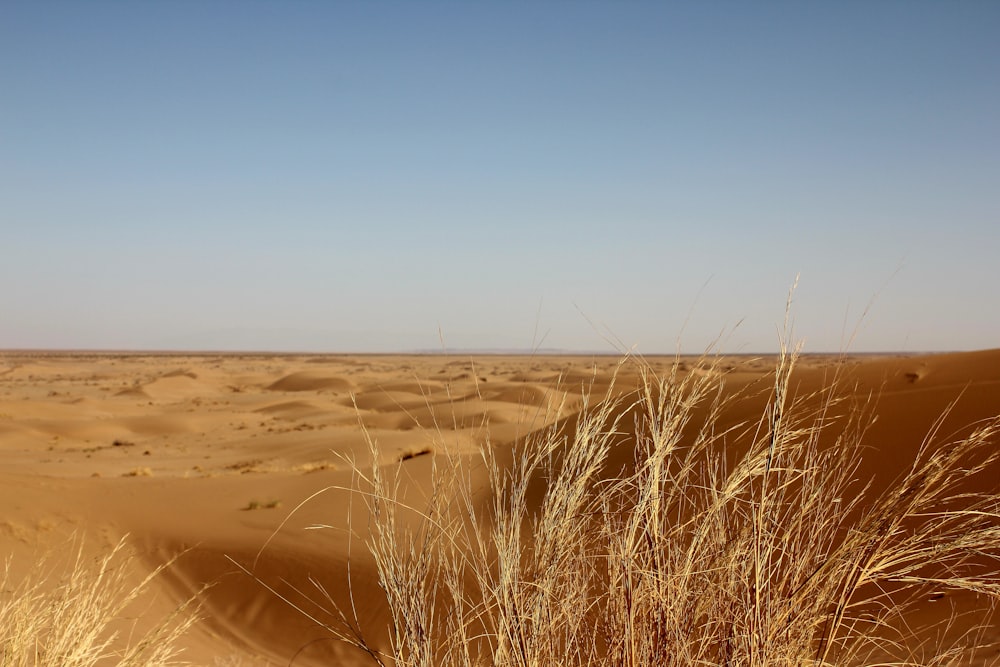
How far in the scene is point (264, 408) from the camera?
35.1 meters

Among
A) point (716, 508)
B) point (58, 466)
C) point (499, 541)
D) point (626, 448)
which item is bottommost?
point (58, 466)

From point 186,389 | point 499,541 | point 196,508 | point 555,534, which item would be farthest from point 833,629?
point 186,389

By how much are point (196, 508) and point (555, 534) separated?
10784 mm

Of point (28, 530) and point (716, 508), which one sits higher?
point (716, 508)

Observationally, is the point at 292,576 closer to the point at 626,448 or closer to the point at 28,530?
the point at 28,530

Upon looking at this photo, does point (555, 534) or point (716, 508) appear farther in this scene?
point (555, 534)

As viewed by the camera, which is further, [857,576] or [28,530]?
[28,530]

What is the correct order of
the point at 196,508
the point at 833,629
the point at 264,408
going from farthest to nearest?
the point at 264,408 → the point at 196,508 → the point at 833,629

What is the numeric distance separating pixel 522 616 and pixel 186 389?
156 feet

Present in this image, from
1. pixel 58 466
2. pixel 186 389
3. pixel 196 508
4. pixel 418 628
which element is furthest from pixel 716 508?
pixel 186 389

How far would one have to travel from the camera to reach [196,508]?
11.8 meters

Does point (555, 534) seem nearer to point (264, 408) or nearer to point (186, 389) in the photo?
point (264, 408)

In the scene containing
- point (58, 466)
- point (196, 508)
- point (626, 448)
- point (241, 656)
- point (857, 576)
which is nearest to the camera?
point (857, 576)

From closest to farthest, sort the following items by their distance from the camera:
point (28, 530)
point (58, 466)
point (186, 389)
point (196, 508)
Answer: point (28, 530), point (196, 508), point (58, 466), point (186, 389)
